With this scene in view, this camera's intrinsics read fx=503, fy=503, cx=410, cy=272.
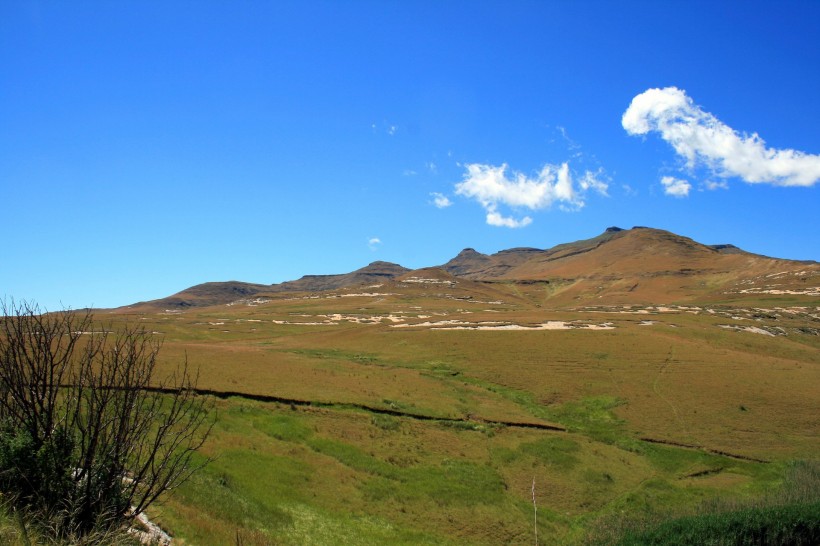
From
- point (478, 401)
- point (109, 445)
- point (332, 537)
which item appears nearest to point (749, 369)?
point (478, 401)

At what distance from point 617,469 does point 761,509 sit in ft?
33.8

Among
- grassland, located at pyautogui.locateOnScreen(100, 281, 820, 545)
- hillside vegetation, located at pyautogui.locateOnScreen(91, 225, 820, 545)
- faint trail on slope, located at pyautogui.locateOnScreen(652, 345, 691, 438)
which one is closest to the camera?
grassland, located at pyautogui.locateOnScreen(100, 281, 820, 545)

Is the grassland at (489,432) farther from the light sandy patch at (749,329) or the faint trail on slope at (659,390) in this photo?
the light sandy patch at (749,329)

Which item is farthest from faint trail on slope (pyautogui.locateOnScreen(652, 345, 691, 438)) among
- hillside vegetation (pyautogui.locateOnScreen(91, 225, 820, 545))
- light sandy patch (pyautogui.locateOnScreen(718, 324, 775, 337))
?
light sandy patch (pyautogui.locateOnScreen(718, 324, 775, 337))

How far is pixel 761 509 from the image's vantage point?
34031mm

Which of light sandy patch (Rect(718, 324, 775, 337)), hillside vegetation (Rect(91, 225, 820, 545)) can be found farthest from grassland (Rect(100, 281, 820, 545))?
light sandy patch (Rect(718, 324, 775, 337))

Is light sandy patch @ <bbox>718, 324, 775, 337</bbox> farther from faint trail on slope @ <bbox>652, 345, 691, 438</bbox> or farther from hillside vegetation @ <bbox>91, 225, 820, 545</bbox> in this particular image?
faint trail on slope @ <bbox>652, 345, 691, 438</bbox>

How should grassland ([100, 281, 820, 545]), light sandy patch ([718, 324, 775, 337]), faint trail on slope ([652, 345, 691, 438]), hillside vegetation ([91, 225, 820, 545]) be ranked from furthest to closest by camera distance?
light sandy patch ([718, 324, 775, 337]) < faint trail on slope ([652, 345, 691, 438]) < hillside vegetation ([91, 225, 820, 545]) < grassland ([100, 281, 820, 545])

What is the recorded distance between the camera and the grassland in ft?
96.0

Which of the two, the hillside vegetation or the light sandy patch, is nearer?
the hillside vegetation

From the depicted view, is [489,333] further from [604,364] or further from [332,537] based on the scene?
[332,537]

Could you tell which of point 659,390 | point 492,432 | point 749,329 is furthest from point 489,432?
point 749,329

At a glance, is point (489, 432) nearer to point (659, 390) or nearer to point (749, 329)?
point (659, 390)

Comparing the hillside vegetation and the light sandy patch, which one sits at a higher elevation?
the light sandy patch
